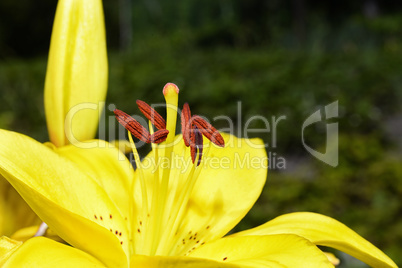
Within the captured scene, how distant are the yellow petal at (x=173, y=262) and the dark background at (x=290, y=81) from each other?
0.84 m

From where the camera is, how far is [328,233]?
683mm

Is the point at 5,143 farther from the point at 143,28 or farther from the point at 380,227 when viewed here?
the point at 143,28

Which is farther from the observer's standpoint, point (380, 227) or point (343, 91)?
point (343, 91)

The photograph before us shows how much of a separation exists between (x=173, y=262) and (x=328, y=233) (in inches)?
9.2

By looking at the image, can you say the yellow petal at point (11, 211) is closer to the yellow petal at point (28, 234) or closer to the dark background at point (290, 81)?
the yellow petal at point (28, 234)

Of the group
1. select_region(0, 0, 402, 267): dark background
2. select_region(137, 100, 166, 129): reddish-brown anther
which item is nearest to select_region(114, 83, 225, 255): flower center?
select_region(137, 100, 166, 129): reddish-brown anther

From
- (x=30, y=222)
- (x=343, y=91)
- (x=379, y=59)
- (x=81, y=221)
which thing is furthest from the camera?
(x=379, y=59)

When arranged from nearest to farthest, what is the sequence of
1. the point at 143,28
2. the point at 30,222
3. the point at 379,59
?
1. the point at 30,222
2. the point at 379,59
3. the point at 143,28

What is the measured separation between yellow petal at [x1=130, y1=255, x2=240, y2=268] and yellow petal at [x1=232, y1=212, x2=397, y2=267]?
19cm

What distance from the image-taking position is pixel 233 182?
83 centimetres

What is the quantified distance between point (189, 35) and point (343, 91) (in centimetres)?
258

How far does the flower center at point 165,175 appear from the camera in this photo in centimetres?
72

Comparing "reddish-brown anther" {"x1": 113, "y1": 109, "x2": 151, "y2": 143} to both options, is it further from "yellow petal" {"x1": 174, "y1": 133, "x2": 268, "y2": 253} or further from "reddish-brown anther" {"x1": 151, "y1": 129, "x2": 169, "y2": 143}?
"yellow petal" {"x1": 174, "y1": 133, "x2": 268, "y2": 253}

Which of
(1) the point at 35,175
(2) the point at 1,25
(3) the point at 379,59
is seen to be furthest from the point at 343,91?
(2) the point at 1,25
